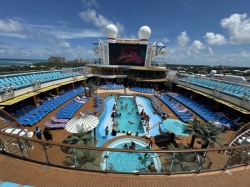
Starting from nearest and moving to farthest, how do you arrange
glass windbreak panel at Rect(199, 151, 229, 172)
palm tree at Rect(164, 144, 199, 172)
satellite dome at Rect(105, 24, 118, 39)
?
1. glass windbreak panel at Rect(199, 151, 229, 172)
2. palm tree at Rect(164, 144, 199, 172)
3. satellite dome at Rect(105, 24, 118, 39)

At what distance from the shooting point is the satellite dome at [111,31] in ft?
110

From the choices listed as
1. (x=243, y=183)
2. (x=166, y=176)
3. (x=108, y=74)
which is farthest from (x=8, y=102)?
(x=108, y=74)

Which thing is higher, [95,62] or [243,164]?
[95,62]

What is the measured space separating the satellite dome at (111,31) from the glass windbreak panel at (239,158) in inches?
1393

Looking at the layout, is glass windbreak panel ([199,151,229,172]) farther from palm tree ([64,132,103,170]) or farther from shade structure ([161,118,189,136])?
shade structure ([161,118,189,136])

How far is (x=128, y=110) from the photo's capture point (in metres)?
18.8

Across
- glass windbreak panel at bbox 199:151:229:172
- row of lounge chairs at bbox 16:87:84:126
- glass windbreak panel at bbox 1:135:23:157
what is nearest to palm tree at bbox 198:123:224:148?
glass windbreak panel at bbox 199:151:229:172

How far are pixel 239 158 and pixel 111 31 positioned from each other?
35664 millimetres

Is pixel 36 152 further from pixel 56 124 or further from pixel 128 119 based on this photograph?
pixel 128 119

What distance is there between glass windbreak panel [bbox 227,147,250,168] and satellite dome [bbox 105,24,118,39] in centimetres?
3539

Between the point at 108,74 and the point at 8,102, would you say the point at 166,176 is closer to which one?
the point at 8,102

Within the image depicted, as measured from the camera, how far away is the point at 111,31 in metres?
33.5

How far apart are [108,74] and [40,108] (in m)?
21.3

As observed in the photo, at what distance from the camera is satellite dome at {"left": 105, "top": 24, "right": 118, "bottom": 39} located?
110ft
